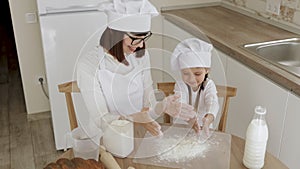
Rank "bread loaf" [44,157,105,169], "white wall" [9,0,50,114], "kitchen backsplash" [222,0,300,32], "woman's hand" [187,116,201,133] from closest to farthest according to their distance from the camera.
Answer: "bread loaf" [44,157,105,169]
"woman's hand" [187,116,201,133]
"kitchen backsplash" [222,0,300,32]
"white wall" [9,0,50,114]

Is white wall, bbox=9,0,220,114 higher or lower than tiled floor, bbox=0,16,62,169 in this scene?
higher

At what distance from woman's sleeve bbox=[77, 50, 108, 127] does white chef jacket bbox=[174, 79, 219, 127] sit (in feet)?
0.90

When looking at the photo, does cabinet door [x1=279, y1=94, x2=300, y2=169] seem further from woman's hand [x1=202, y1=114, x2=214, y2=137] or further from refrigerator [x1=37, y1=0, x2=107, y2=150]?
refrigerator [x1=37, y1=0, x2=107, y2=150]

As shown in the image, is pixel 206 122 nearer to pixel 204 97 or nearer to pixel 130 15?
pixel 204 97

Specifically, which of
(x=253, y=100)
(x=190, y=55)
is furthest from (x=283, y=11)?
(x=190, y=55)

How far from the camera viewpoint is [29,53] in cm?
279

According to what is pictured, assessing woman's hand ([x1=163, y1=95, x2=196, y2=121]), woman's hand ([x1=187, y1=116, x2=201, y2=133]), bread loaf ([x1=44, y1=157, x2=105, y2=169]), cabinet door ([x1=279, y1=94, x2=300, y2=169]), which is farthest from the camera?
cabinet door ([x1=279, y1=94, x2=300, y2=169])

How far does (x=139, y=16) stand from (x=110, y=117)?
0.37 meters

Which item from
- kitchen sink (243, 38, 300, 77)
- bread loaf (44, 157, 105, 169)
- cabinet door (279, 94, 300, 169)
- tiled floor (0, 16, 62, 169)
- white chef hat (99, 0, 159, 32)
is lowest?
tiled floor (0, 16, 62, 169)

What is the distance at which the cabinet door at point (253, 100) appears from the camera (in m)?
1.66

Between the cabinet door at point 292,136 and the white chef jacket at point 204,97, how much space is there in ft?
1.39

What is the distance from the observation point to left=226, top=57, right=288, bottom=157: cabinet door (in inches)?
65.3

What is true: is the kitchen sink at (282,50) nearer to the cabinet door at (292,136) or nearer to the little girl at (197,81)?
the cabinet door at (292,136)

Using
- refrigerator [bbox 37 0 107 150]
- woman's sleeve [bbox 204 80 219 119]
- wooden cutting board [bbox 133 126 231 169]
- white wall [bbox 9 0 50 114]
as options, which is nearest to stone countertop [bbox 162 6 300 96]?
woman's sleeve [bbox 204 80 219 119]
